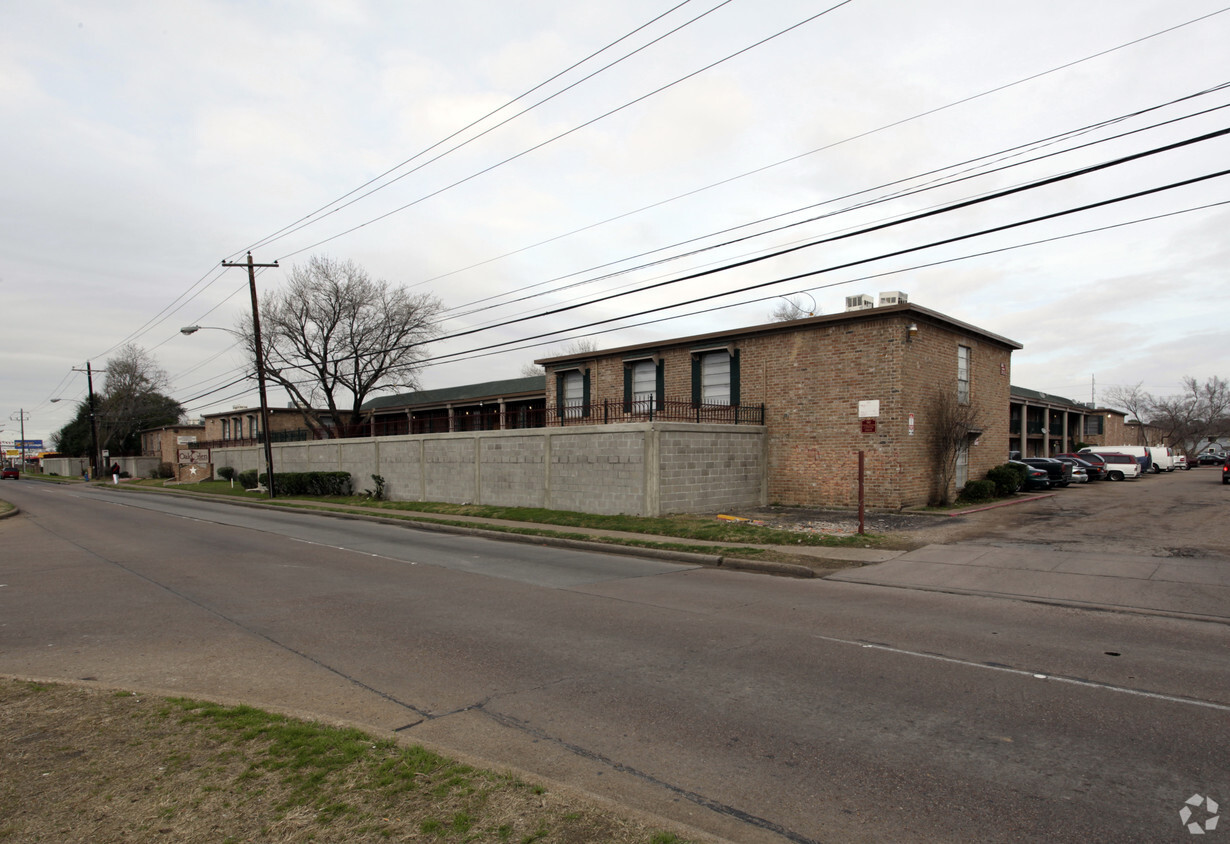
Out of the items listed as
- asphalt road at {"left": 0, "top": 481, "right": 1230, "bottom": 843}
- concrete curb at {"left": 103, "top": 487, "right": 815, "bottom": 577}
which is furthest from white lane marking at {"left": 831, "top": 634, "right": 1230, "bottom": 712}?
concrete curb at {"left": 103, "top": 487, "right": 815, "bottom": 577}

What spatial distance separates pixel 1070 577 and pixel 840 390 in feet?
36.0

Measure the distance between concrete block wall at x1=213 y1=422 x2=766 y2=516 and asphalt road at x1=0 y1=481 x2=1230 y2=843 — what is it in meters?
8.14

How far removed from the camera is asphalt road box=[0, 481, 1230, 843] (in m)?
3.94

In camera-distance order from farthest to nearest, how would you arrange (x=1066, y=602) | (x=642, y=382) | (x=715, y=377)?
1. (x=642, y=382)
2. (x=715, y=377)
3. (x=1066, y=602)

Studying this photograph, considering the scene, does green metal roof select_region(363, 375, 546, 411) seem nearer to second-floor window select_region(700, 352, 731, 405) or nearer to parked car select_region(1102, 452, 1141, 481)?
second-floor window select_region(700, 352, 731, 405)

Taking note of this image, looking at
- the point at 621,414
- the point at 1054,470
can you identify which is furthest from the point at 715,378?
the point at 1054,470

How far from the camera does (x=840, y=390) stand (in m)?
21.2

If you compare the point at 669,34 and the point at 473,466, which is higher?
the point at 669,34

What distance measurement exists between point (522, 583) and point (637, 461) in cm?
922

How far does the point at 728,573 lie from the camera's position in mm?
12133

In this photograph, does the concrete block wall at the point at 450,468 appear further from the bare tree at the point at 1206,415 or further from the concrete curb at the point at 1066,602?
the bare tree at the point at 1206,415

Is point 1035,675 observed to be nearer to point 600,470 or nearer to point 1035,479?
point 600,470

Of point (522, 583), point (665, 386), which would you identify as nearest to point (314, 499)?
point (665, 386)

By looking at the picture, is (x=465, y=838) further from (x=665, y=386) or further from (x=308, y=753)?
(x=665, y=386)
